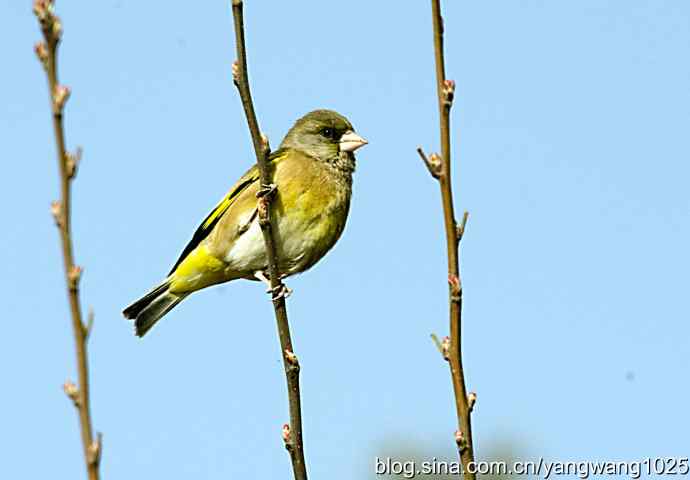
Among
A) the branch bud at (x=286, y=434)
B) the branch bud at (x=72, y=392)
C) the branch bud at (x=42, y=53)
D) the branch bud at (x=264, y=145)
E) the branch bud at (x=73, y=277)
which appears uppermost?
the branch bud at (x=42, y=53)

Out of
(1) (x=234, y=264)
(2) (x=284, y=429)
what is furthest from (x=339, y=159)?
(2) (x=284, y=429)

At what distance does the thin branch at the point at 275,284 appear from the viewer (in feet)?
9.87

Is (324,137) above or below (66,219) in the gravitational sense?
above

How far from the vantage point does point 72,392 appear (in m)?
1.92

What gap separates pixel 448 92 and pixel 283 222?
11.8ft

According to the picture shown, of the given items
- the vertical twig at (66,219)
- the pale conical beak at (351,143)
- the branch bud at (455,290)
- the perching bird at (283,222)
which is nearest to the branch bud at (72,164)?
the vertical twig at (66,219)

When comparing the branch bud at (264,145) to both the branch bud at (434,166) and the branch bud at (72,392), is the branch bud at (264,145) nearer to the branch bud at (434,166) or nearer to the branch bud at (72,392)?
the branch bud at (434,166)

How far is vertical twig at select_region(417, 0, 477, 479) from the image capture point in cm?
239

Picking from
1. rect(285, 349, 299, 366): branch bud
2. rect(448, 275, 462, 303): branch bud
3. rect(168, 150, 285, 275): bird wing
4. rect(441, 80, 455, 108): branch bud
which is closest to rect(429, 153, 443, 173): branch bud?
rect(441, 80, 455, 108): branch bud

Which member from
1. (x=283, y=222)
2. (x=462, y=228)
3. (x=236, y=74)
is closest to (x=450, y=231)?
(x=462, y=228)

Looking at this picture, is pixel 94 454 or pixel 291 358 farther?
pixel 291 358

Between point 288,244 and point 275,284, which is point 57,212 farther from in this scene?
point 288,244

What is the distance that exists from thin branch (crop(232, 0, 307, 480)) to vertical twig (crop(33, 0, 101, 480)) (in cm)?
115

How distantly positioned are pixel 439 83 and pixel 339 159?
4.28 m
